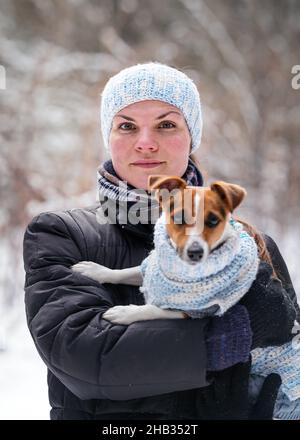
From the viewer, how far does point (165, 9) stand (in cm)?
1220

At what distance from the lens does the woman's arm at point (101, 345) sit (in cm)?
155

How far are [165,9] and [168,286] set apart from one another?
11.4 metres

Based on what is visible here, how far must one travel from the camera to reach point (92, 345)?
1.58 m

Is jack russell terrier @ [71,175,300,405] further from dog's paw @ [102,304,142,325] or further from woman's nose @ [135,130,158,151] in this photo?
woman's nose @ [135,130,158,151]

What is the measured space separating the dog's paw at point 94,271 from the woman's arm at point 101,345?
4 centimetres

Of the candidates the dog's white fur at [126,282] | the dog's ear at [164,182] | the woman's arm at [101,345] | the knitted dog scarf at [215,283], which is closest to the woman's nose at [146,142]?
the dog's ear at [164,182]

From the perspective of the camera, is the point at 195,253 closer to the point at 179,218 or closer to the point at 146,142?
the point at 179,218

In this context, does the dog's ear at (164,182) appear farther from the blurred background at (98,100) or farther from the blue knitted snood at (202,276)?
the blurred background at (98,100)

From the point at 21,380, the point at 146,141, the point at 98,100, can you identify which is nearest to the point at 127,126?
the point at 146,141

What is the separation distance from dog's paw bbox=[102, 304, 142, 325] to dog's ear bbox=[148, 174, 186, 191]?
379 millimetres

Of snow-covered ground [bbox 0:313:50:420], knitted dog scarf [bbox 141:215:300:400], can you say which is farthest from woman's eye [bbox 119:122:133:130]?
snow-covered ground [bbox 0:313:50:420]

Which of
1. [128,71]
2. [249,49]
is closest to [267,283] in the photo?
[128,71]

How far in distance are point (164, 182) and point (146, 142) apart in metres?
0.17

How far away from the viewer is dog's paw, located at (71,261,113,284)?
176cm
